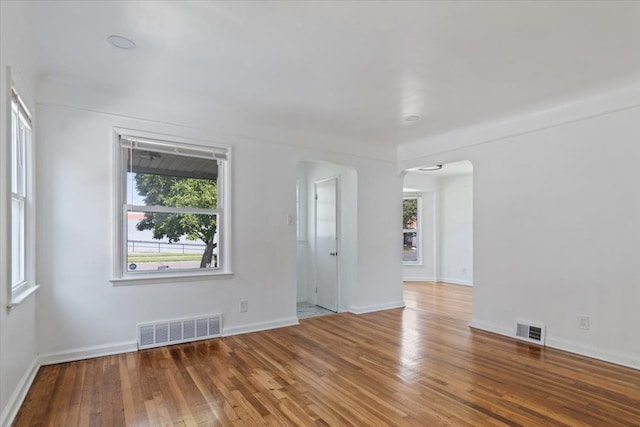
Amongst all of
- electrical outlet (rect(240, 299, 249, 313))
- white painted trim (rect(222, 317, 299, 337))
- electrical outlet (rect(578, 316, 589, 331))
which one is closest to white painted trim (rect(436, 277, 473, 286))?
electrical outlet (rect(578, 316, 589, 331))

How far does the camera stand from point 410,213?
891cm

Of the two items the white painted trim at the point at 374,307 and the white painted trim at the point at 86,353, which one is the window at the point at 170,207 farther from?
the white painted trim at the point at 374,307

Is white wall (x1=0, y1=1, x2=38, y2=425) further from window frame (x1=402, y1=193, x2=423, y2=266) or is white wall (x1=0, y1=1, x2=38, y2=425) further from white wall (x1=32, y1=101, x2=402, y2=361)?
window frame (x1=402, y1=193, x2=423, y2=266)

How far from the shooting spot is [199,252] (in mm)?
4113

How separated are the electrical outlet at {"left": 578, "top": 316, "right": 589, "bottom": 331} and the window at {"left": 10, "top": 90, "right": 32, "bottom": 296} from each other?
16.2 feet

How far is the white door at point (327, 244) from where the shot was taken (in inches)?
222

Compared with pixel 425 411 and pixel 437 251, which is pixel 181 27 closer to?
pixel 425 411

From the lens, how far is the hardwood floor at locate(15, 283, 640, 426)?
2373 mm

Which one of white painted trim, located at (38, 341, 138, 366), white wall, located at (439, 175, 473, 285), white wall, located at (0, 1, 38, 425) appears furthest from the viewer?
white wall, located at (439, 175, 473, 285)

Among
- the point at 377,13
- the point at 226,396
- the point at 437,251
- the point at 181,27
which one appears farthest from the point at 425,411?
the point at 437,251

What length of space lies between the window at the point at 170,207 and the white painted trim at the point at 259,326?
2.33 ft

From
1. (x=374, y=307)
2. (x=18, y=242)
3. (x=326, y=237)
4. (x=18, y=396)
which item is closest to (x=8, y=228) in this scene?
(x=18, y=242)

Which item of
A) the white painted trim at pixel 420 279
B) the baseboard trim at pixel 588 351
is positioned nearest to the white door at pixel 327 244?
the baseboard trim at pixel 588 351

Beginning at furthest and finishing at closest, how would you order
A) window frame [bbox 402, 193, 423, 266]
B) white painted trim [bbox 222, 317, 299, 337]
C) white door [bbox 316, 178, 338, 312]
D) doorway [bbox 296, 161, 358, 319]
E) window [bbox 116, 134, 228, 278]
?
window frame [bbox 402, 193, 423, 266] → white door [bbox 316, 178, 338, 312] → doorway [bbox 296, 161, 358, 319] → white painted trim [bbox 222, 317, 299, 337] → window [bbox 116, 134, 228, 278]
